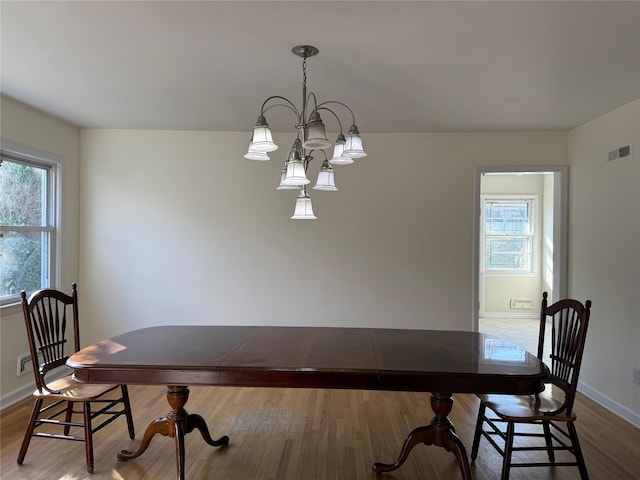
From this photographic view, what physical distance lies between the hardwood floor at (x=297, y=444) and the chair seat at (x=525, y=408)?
0.45m

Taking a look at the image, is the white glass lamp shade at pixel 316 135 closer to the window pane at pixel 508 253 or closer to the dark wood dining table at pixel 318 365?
the dark wood dining table at pixel 318 365

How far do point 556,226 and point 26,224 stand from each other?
4.75 metres

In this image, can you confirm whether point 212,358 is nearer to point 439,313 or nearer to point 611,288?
point 439,313

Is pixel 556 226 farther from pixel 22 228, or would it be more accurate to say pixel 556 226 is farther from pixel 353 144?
pixel 22 228

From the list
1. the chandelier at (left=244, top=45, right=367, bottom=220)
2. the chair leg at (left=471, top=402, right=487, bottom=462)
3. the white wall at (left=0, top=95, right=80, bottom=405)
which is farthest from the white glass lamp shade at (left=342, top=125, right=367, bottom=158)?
the white wall at (left=0, top=95, right=80, bottom=405)

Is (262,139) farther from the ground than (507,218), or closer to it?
farther from the ground

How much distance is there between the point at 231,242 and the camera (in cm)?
411

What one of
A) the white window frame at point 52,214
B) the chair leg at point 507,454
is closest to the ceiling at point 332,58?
the white window frame at point 52,214

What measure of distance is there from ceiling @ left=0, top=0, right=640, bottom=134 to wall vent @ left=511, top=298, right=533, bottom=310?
4.27m

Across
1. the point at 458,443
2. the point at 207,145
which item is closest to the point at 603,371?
the point at 458,443

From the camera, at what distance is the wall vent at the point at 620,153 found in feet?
10.4

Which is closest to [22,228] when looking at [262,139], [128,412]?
[128,412]

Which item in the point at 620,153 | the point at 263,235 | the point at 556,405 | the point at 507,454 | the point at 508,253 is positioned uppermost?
the point at 620,153

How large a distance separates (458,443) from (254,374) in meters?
1.16
